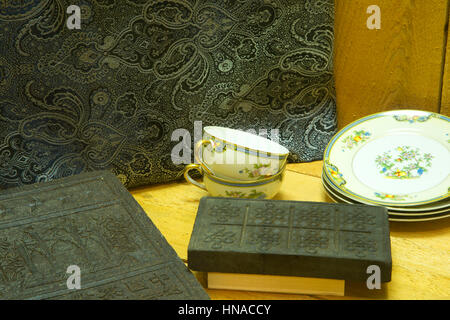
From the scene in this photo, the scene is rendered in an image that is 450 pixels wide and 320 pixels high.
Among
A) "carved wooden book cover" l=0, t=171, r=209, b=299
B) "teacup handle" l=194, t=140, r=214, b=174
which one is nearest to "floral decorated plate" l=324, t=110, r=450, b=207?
"teacup handle" l=194, t=140, r=214, b=174

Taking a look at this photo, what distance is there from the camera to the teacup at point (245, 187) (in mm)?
1090

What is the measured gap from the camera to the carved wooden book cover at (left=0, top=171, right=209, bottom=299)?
0.85 meters

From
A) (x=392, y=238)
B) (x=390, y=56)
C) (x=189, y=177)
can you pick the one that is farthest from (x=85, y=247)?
(x=390, y=56)

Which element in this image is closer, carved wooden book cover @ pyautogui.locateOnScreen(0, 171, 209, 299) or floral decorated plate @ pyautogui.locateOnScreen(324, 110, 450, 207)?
carved wooden book cover @ pyautogui.locateOnScreen(0, 171, 209, 299)

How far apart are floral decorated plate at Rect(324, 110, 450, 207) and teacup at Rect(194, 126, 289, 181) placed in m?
0.13

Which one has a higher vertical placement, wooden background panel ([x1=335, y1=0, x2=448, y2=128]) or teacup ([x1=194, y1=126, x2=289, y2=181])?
wooden background panel ([x1=335, y1=0, x2=448, y2=128])

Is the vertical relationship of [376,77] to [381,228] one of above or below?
above

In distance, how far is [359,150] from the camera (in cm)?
119

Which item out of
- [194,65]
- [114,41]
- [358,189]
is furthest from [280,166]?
[114,41]

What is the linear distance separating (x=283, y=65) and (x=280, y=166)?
237mm

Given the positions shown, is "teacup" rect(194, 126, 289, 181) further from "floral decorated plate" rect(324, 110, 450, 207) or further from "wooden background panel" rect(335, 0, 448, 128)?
"wooden background panel" rect(335, 0, 448, 128)

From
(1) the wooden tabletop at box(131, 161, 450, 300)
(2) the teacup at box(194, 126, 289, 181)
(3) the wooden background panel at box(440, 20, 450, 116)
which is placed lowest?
(1) the wooden tabletop at box(131, 161, 450, 300)

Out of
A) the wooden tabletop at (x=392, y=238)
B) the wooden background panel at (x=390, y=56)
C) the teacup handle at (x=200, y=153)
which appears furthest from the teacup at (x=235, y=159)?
the wooden background panel at (x=390, y=56)
